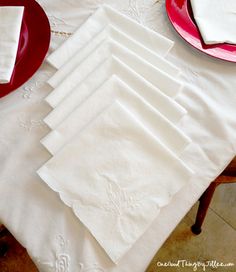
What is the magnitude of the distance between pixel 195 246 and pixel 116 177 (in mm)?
823

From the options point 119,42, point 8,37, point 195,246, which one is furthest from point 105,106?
point 195,246

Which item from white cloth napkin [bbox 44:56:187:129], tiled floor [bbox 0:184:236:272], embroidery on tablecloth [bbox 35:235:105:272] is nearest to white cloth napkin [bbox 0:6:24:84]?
white cloth napkin [bbox 44:56:187:129]

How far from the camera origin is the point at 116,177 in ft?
1.80

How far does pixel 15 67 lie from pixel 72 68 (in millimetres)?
119

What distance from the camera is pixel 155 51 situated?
697 millimetres

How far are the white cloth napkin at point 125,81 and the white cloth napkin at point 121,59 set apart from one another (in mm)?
17

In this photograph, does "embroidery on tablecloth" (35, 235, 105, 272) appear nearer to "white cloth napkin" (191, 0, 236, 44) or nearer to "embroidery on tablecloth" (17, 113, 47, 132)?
"embroidery on tablecloth" (17, 113, 47, 132)

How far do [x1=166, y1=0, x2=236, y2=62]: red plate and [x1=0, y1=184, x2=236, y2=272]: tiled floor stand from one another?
0.76 metres

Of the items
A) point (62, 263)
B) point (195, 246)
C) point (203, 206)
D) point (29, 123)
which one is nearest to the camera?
point (62, 263)

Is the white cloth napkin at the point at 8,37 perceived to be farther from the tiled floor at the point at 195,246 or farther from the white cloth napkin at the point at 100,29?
the tiled floor at the point at 195,246

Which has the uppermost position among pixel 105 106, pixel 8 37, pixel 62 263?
pixel 8 37

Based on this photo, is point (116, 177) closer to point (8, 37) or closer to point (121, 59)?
point (121, 59)

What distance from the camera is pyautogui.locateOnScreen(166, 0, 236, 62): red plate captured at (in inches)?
27.1

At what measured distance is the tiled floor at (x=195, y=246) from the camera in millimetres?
1201
